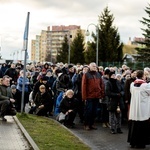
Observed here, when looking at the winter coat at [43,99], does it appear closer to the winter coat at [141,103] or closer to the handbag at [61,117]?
the handbag at [61,117]

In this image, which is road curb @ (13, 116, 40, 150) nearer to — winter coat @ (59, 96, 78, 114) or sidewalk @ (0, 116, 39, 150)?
sidewalk @ (0, 116, 39, 150)

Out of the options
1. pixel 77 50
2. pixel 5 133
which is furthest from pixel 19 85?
pixel 77 50

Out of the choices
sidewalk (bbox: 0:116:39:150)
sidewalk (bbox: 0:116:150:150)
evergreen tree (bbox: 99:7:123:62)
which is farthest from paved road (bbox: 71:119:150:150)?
evergreen tree (bbox: 99:7:123:62)

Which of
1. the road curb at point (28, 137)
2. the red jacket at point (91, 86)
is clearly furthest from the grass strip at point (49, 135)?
the red jacket at point (91, 86)

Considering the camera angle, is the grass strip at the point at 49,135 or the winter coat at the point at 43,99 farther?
the winter coat at the point at 43,99

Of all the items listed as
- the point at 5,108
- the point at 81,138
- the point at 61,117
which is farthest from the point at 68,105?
the point at 81,138

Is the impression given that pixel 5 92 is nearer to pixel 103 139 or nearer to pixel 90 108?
pixel 90 108

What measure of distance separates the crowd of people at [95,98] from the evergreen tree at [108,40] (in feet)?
129

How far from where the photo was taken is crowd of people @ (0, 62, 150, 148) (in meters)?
11.3

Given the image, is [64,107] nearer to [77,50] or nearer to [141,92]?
[141,92]

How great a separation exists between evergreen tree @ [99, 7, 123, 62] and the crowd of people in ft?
129

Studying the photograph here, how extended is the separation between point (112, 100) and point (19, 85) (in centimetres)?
617

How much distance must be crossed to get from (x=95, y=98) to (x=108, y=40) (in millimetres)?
44578

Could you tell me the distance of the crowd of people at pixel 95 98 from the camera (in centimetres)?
1130
